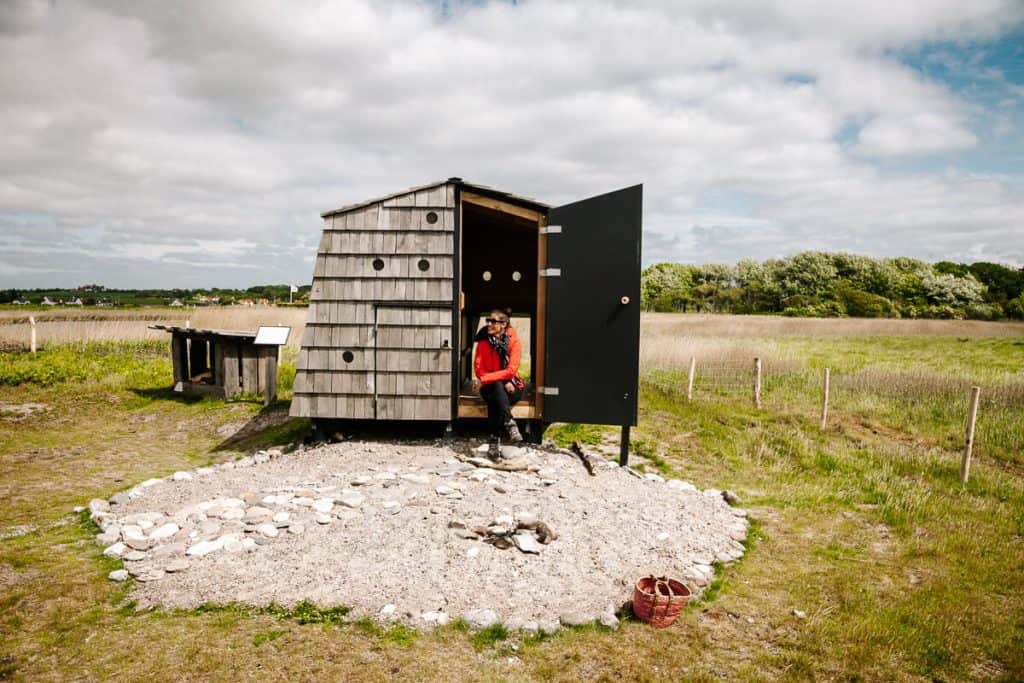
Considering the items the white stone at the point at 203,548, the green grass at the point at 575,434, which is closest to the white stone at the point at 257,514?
the white stone at the point at 203,548

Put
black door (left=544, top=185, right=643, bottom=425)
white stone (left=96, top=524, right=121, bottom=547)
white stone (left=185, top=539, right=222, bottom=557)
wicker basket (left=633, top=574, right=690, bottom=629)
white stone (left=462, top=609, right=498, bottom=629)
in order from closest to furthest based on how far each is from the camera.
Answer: white stone (left=462, top=609, right=498, bottom=629) < wicker basket (left=633, top=574, right=690, bottom=629) < white stone (left=185, top=539, right=222, bottom=557) < white stone (left=96, top=524, right=121, bottom=547) < black door (left=544, top=185, right=643, bottom=425)

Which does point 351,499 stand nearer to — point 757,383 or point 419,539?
point 419,539

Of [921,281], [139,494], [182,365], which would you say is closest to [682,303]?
[921,281]

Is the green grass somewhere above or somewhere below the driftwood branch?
below

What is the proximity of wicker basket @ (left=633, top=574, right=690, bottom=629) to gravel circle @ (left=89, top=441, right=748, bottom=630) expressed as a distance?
0.23m

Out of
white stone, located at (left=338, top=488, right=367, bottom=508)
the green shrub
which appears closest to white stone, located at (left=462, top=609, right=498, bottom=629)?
white stone, located at (left=338, top=488, right=367, bottom=508)

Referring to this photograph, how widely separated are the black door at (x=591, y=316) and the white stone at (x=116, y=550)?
4.87 metres

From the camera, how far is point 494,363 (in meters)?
7.93

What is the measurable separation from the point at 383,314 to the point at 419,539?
13.1 feet

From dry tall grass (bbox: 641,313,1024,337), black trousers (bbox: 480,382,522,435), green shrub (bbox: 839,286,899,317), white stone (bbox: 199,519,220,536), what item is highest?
green shrub (bbox: 839,286,899,317)

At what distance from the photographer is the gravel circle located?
4.39 meters

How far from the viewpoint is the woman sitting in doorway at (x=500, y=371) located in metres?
7.79

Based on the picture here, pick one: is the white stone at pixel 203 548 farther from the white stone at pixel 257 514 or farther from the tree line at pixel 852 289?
the tree line at pixel 852 289

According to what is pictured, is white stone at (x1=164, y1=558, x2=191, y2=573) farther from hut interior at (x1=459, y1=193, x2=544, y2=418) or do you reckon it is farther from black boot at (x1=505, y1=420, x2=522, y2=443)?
hut interior at (x1=459, y1=193, x2=544, y2=418)
